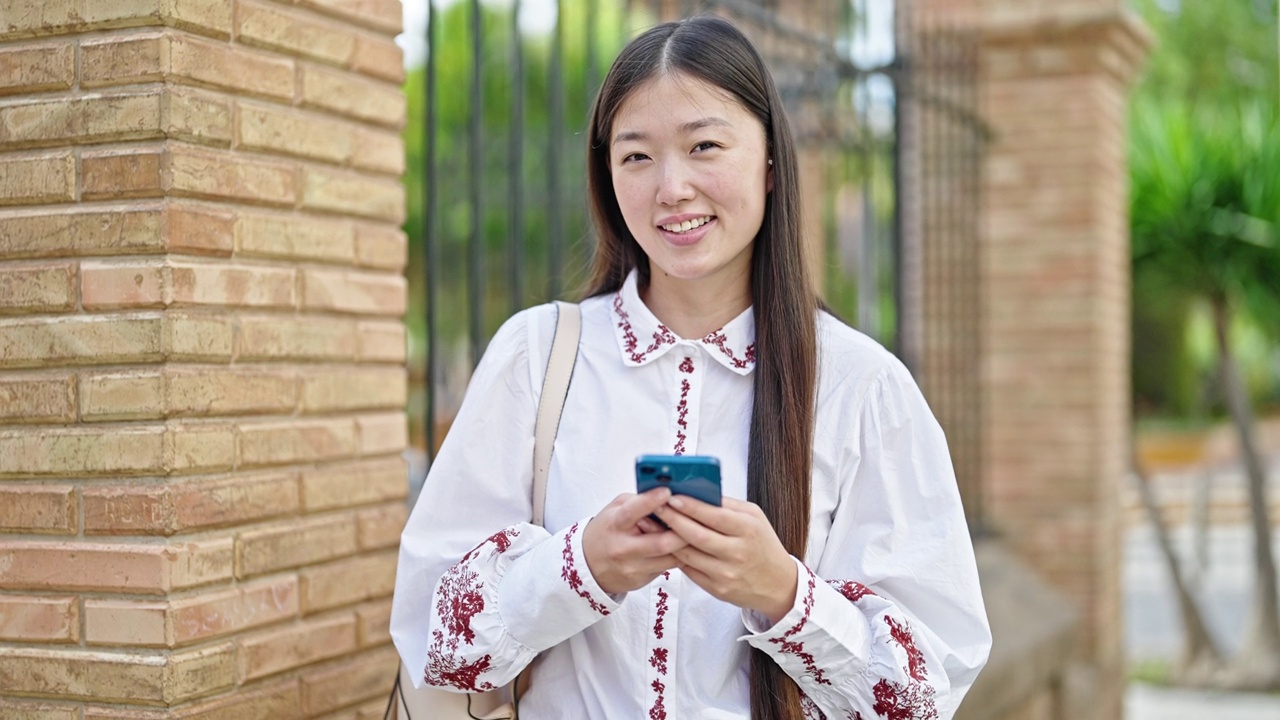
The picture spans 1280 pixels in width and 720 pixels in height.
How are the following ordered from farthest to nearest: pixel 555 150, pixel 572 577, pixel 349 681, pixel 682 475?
pixel 555 150
pixel 349 681
pixel 572 577
pixel 682 475

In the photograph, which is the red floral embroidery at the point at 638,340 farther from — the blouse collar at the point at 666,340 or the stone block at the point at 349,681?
the stone block at the point at 349,681

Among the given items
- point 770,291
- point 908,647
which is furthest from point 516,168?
point 908,647

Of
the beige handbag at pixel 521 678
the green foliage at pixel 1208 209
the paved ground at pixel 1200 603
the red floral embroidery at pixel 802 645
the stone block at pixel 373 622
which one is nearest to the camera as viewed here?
the red floral embroidery at pixel 802 645

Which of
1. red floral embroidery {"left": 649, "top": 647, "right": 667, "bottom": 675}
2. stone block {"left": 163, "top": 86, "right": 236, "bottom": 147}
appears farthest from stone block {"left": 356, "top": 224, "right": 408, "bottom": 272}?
red floral embroidery {"left": 649, "top": 647, "right": 667, "bottom": 675}

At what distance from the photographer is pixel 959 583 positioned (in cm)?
204

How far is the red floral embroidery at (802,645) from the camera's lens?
1.88 m

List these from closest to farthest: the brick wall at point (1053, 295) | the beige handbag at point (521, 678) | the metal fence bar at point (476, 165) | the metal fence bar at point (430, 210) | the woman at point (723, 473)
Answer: the woman at point (723, 473) < the beige handbag at point (521, 678) < the metal fence bar at point (430, 210) < the metal fence bar at point (476, 165) < the brick wall at point (1053, 295)

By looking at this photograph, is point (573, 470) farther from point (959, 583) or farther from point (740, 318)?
point (959, 583)

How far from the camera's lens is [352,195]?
288 cm

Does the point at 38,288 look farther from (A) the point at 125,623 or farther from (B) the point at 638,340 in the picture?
(B) the point at 638,340

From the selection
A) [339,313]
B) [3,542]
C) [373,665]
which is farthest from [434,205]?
[3,542]

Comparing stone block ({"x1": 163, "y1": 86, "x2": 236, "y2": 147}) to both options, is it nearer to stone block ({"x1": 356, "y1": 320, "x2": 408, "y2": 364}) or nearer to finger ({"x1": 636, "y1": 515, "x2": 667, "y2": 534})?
stone block ({"x1": 356, "y1": 320, "x2": 408, "y2": 364})

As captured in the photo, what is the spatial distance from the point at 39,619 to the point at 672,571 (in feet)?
3.82

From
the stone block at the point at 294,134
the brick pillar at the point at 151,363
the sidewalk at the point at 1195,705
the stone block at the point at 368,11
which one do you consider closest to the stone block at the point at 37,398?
the brick pillar at the point at 151,363
